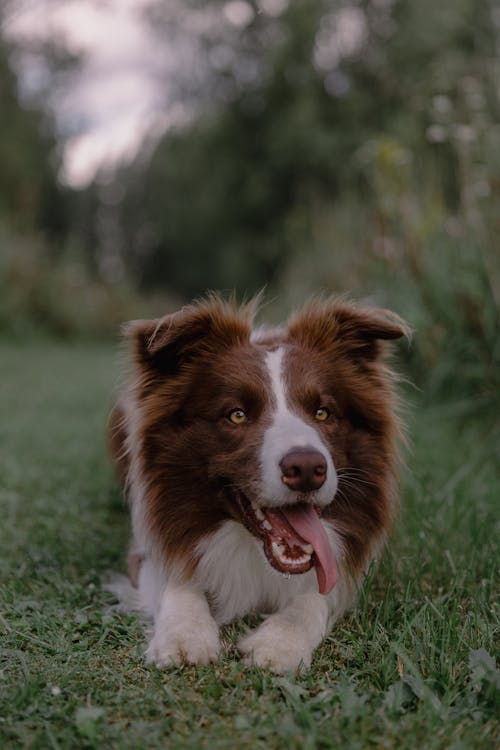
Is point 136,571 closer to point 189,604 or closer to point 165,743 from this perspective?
point 189,604

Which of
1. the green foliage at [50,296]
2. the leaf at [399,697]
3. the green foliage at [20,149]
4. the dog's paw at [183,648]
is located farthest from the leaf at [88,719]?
the green foliage at [20,149]

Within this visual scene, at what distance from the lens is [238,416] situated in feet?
9.65

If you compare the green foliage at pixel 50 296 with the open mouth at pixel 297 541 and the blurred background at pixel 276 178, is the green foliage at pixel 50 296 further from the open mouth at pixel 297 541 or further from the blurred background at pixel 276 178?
the open mouth at pixel 297 541

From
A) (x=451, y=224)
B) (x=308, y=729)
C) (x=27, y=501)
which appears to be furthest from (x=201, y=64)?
(x=308, y=729)

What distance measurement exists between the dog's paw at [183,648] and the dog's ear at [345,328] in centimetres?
130

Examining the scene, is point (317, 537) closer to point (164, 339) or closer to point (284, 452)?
point (284, 452)

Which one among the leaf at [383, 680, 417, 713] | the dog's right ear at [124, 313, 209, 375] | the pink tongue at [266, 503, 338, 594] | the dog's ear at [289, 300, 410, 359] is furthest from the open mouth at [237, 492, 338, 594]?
the dog's ear at [289, 300, 410, 359]

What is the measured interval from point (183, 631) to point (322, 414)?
970 millimetres

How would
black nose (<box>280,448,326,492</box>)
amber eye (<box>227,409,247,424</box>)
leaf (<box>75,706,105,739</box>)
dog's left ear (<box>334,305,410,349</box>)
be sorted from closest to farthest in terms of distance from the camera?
leaf (<box>75,706,105,739</box>)
black nose (<box>280,448,326,492</box>)
amber eye (<box>227,409,247,424</box>)
dog's left ear (<box>334,305,410,349</box>)

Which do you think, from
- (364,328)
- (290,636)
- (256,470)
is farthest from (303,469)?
(364,328)

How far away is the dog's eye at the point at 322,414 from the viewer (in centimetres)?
299

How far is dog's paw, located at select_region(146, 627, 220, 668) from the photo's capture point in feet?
8.11

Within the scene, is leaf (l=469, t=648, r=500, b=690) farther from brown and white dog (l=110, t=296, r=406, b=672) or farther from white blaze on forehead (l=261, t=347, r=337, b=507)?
white blaze on forehead (l=261, t=347, r=337, b=507)

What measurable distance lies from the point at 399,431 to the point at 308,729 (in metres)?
1.49
